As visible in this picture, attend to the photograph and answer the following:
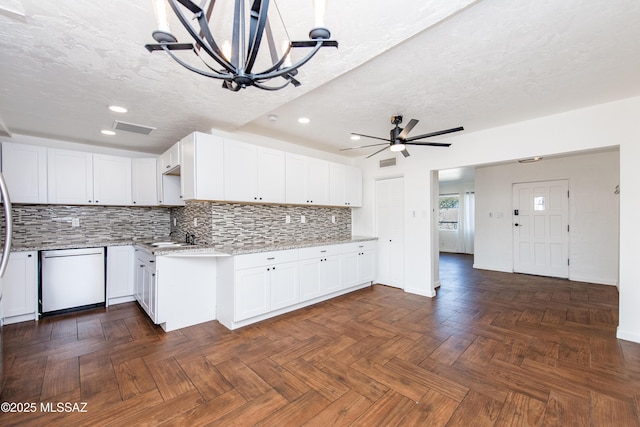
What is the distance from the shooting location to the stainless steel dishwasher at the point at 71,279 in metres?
3.48

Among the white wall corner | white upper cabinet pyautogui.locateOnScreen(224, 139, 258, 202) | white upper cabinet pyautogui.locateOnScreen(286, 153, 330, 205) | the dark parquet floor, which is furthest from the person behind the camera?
the white wall corner

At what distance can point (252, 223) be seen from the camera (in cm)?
394

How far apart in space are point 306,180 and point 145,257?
238 centimetres

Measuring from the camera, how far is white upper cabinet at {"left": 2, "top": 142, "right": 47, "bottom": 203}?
135 inches

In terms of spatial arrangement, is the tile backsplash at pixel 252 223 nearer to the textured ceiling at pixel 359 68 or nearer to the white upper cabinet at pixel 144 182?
the white upper cabinet at pixel 144 182

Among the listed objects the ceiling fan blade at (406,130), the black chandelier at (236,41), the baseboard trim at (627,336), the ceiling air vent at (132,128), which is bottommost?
the baseboard trim at (627,336)

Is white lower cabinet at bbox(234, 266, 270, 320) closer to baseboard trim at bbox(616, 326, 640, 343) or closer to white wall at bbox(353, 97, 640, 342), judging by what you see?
white wall at bbox(353, 97, 640, 342)

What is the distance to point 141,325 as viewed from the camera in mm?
3223

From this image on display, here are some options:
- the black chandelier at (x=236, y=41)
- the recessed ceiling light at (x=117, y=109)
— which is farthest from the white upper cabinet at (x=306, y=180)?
the black chandelier at (x=236, y=41)

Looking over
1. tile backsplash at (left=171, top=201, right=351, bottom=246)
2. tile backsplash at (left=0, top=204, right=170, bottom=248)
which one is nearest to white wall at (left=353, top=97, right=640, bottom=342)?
tile backsplash at (left=171, top=201, right=351, bottom=246)

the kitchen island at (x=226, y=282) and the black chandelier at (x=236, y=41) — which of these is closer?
the black chandelier at (x=236, y=41)

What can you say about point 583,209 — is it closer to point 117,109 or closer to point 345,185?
point 345,185

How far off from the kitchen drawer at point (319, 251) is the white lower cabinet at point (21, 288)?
324 cm

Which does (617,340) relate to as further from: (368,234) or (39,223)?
(39,223)
